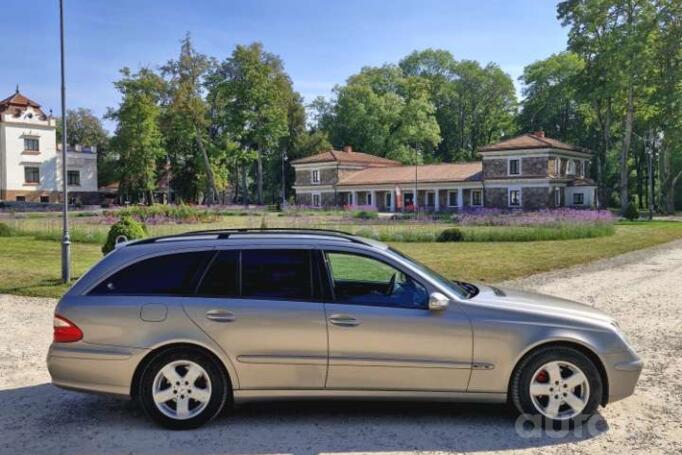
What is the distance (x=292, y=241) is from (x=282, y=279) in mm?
356

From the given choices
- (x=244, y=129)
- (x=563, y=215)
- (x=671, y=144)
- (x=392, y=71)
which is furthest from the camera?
(x=392, y=71)

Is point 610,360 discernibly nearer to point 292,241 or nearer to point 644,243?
point 292,241

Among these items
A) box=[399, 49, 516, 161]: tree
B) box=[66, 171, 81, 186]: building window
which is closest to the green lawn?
box=[66, 171, 81, 186]: building window

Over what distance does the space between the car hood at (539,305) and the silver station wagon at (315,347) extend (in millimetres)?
33

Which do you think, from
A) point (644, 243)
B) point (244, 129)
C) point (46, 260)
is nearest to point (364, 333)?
point (46, 260)

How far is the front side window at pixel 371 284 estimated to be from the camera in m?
5.21

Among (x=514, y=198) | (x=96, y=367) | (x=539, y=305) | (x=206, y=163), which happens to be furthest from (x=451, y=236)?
(x=206, y=163)

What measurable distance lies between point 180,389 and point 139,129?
70.9 meters

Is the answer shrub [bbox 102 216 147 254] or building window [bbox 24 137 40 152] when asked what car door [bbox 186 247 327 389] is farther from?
building window [bbox 24 137 40 152]

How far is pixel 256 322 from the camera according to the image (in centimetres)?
509

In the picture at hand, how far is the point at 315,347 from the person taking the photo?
5.07 m

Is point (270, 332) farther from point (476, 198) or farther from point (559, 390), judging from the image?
point (476, 198)

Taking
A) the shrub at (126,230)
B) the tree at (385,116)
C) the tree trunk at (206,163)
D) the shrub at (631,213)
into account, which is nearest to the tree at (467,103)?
the tree at (385,116)

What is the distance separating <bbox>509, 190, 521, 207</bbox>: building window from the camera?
60.8 metres
